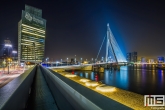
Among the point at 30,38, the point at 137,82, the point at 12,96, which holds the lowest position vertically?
the point at 137,82

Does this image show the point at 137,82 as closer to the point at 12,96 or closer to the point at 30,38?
the point at 12,96

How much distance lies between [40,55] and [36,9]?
4130 cm

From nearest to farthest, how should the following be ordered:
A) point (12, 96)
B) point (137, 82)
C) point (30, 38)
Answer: point (12, 96) → point (137, 82) → point (30, 38)

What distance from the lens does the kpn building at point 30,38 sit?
7962 centimetres

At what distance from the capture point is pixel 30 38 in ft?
271

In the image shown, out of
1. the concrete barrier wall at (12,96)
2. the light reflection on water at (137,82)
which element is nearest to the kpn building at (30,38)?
the light reflection on water at (137,82)

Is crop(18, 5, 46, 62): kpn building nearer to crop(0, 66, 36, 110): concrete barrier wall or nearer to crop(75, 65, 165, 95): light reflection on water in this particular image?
crop(75, 65, 165, 95): light reflection on water

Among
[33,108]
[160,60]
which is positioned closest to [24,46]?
[33,108]

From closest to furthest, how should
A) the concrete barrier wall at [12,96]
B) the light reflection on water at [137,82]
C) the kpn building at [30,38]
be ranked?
the concrete barrier wall at [12,96], the light reflection on water at [137,82], the kpn building at [30,38]

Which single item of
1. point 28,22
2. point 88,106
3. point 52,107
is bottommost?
point 52,107

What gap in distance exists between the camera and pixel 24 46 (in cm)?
8056

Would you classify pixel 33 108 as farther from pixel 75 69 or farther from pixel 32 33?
pixel 32 33

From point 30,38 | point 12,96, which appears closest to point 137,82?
point 12,96

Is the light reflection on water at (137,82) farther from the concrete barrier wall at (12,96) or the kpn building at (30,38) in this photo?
→ the kpn building at (30,38)
